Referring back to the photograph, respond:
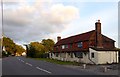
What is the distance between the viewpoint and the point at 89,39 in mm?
46969

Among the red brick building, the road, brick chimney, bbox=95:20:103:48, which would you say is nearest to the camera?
the road

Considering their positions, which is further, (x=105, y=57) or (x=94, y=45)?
(x=94, y=45)

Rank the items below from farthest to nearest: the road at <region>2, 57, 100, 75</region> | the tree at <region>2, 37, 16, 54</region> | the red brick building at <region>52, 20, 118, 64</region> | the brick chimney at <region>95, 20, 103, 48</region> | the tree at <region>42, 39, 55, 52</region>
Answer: the tree at <region>42, 39, 55, 52</region>
the tree at <region>2, 37, 16, 54</region>
the brick chimney at <region>95, 20, 103, 48</region>
the red brick building at <region>52, 20, 118, 64</region>
the road at <region>2, 57, 100, 75</region>

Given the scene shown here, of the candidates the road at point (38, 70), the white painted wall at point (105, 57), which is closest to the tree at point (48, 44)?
Answer: the white painted wall at point (105, 57)

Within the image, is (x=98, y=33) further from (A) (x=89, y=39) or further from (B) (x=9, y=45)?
(B) (x=9, y=45)

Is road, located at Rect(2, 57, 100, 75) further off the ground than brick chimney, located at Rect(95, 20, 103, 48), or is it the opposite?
brick chimney, located at Rect(95, 20, 103, 48)

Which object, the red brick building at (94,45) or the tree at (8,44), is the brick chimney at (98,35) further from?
the tree at (8,44)

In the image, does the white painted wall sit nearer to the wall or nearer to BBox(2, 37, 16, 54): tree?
the wall

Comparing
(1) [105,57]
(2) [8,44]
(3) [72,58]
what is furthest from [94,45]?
(2) [8,44]

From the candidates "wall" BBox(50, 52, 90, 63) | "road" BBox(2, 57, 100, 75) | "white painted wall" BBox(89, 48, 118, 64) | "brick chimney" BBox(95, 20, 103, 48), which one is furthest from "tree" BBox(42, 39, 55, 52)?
"road" BBox(2, 57, 100, 75)

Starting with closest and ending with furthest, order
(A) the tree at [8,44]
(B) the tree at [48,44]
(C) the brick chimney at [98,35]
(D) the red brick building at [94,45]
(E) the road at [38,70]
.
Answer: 1. (E) the road at [38,70]
2. (D) the red brick building at [94,45]
3. (C) the brick chimney at [98,35]
4. (A) the tree at [8,44]
5. (B) the tree at [48,44]

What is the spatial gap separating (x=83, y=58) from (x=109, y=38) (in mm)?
7274

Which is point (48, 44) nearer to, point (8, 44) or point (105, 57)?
A: point (8, 44)

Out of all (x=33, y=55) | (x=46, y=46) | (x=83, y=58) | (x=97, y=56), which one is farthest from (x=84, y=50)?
(x=46, y=46)
